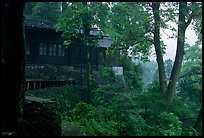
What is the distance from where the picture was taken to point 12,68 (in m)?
3.98

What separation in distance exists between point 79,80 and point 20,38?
18.6 m

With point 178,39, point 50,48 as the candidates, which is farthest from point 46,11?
point 178,39

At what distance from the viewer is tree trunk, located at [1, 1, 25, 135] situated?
12.9 feet

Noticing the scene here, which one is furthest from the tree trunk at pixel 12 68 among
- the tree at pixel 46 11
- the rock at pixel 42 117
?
the tree at pixel 46 11

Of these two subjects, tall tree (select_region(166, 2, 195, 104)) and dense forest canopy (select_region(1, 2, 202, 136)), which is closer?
dense forest canopy (select_region(1, 2, 202, 136))

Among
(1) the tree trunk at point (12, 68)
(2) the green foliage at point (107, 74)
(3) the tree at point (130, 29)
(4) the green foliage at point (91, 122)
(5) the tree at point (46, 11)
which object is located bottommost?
(4) the green foliage at point (91, 122)

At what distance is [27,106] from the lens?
5.28 m

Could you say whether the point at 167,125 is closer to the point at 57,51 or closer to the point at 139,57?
the point at 139,57

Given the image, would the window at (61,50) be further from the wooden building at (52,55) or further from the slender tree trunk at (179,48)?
the slender tree trunk at (179,48)

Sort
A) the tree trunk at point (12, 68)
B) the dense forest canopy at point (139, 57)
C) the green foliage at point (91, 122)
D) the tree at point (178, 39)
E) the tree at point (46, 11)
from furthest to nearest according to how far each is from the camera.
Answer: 1. the tree at point (46, 11)
2. the tree at point (178, 39)
3. the dense forest canopy at point (139, 57)
4. the green foliage at point (91, 122)
5. the tree trunk at point (12, 68)

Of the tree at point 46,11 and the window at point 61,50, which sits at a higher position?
the tree at point 46,11

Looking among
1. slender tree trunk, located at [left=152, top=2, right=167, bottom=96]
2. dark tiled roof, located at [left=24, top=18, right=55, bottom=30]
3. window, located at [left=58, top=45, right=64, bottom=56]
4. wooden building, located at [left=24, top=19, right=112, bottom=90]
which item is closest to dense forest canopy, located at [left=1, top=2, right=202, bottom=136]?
slender tree trunk, located at [left=152, top=2, right=167, bottom=96]

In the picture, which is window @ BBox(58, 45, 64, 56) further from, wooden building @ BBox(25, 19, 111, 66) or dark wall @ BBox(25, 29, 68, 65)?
A: dark wall @ BBox(25, 29, 68, 65)

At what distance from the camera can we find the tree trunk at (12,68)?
12.9 feet
